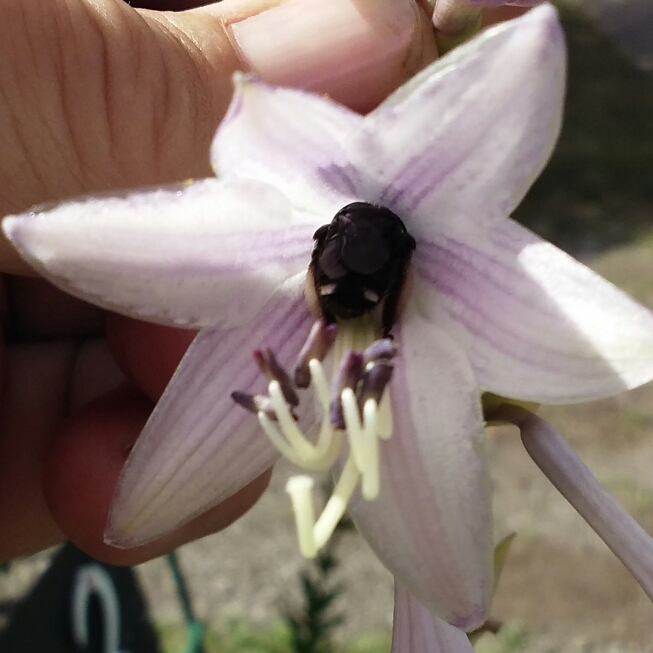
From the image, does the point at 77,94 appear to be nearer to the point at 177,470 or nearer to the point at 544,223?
the point at 177,470

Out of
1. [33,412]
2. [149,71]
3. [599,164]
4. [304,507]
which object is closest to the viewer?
[304,507]

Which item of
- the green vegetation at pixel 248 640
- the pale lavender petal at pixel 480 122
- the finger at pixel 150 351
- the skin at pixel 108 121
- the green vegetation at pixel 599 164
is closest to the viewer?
the pale lavender petal at pixel 480 122

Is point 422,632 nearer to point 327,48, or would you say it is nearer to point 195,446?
point 195,446

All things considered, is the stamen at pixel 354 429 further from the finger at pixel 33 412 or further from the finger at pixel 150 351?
the finger at pixel 33 412

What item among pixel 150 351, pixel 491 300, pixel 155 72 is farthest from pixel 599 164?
pixel 491 300

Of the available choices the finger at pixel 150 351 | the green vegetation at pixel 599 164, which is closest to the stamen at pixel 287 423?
the finger at pixel 150 351

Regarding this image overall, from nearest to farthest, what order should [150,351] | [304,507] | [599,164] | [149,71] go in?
1. [304,507]
2. [149,71]
3. [150,351]
4. [599,164]

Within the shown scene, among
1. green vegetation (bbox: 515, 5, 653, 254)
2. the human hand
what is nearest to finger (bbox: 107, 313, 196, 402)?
the human hand
